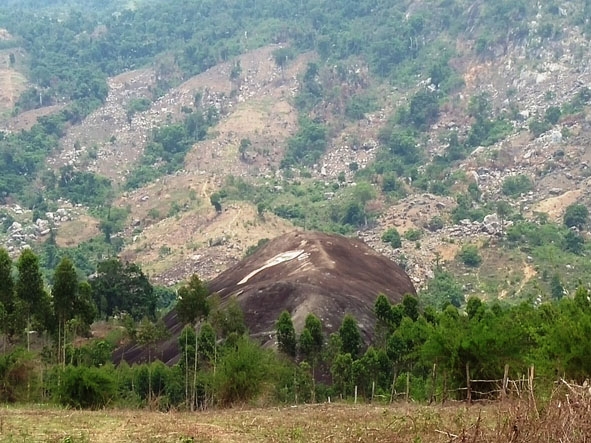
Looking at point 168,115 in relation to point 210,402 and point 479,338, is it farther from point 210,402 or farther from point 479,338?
point 479,338

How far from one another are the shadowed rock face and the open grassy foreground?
1025 inches

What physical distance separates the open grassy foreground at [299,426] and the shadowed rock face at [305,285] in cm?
2604

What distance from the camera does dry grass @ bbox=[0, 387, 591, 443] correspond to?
1008 cm

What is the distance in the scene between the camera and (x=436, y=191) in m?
113

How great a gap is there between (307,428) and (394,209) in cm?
9113

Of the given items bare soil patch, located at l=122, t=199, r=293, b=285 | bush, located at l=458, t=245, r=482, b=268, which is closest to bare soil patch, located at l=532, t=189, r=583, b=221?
bush, located at l=458, t=245, r=482, b=268

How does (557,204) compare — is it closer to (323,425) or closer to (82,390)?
(82,390)

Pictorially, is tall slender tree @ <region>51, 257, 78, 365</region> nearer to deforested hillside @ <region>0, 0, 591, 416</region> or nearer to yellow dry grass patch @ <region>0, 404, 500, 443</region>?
deforested hillside @ <region>0, 0, 591, 416</region>

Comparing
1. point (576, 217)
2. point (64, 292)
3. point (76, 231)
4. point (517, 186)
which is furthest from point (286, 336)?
point (517, 186)

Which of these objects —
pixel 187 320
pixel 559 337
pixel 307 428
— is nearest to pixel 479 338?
pixel 559 337

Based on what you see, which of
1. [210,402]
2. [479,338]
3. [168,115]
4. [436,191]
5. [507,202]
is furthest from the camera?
[168,115]

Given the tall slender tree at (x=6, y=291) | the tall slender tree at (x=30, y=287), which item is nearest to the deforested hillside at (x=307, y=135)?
the tall slender tree at (x=30, y=287)

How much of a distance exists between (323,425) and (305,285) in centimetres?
Result: 3338

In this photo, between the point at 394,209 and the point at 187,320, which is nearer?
the point at 187,320
